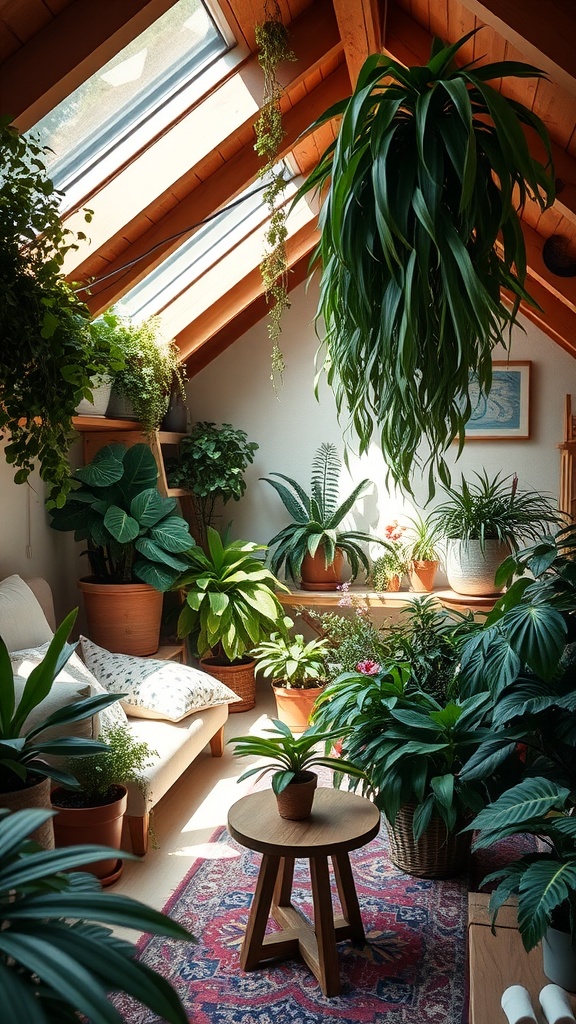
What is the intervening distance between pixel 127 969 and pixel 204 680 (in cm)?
309

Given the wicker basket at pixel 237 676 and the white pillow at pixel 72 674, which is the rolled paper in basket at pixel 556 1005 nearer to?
the white pillow at pixel 72 674

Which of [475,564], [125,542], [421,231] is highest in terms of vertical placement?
[421,231]

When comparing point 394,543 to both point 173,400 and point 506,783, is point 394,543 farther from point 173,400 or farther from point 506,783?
point 506,783

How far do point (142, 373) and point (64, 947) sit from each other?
364 cm

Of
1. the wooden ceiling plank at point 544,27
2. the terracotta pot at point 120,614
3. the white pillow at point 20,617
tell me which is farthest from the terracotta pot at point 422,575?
the wooden ceiling plank at point 544,27

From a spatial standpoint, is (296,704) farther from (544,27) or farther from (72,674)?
(544,27)

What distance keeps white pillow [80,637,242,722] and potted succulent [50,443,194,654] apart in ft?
1.28

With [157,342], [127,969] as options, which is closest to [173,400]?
[157,342]

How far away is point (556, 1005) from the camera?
62.7 inches

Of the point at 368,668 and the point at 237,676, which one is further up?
the point at 368,668

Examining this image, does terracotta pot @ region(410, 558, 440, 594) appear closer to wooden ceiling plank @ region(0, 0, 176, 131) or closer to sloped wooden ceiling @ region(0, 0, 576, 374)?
sloped wooden ceiling @ region(0, 0, 576, 374)

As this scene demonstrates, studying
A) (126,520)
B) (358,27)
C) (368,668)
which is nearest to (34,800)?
(368,668)

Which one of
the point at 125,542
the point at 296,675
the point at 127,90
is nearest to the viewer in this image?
the point at 127,90

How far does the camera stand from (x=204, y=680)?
3951mm
